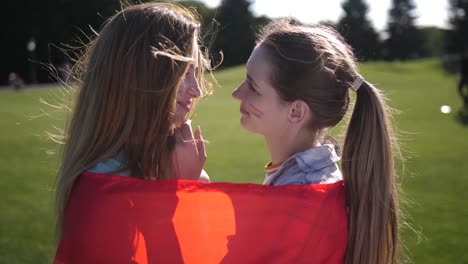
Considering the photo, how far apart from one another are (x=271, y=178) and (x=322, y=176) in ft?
0.90

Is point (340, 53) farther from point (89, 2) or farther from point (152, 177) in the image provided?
point (89, 2)

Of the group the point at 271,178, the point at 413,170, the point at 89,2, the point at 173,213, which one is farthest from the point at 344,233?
the point at 89,2

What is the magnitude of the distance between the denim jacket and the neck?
0.09 meters

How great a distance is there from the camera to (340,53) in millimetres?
2375

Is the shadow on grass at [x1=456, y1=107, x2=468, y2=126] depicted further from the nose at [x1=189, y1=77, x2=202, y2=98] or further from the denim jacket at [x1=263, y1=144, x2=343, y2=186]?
the nose at [x1=189, y1=77, x2=202, y2=98]

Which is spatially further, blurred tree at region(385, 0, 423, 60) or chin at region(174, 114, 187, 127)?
blurred tree at region(385, 0, 423, 60)

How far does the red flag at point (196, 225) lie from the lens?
80.7 inches

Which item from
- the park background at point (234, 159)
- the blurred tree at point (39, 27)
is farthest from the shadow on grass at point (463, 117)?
the blurred tree at point (39, 27)

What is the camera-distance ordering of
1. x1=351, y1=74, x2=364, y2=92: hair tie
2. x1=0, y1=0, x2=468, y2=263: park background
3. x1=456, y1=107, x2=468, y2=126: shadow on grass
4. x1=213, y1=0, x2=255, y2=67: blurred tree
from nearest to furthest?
x1=351, y1=74, x2=364, y2=92: hair tie → x1=0, y1=0, x2=468, y2=263: park background → x1=456, y1=107, x2=468, y2=126: shadow on grass → x1=213, y1=0, x2=255, y2=67: blurred tree

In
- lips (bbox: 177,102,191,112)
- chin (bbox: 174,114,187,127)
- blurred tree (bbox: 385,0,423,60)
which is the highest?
lips (bbox: 177,102,191,112)

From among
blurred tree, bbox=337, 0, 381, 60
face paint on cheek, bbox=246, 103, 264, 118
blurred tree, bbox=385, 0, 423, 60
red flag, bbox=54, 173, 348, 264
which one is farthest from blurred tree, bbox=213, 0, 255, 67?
red flag, bbox=54, 173, 348, 264

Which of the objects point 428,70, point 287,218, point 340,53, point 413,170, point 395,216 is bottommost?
point 428,70

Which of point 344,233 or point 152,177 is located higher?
point 152,177

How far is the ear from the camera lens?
7.91 ft
